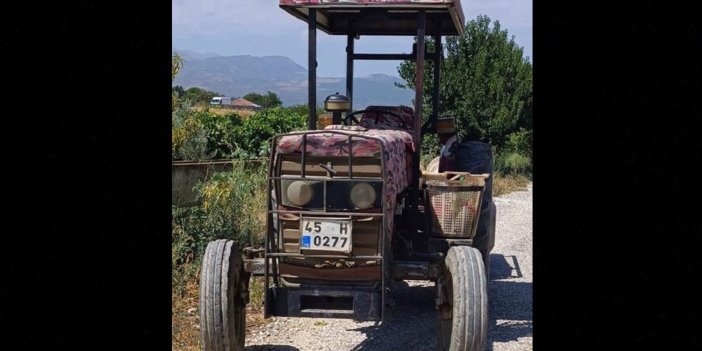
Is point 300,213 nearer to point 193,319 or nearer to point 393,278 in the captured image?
point 393,278

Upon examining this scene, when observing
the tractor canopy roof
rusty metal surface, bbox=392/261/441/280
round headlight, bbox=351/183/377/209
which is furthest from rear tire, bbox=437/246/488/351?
the tractor canopy roof

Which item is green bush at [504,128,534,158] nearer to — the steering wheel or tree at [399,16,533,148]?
tree at [399,16,533,148]

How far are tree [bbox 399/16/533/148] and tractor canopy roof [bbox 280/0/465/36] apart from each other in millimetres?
10970

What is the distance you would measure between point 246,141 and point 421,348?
9.53 meters

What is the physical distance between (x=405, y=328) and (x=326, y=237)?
1756 millimetres

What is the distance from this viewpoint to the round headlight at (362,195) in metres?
5.07

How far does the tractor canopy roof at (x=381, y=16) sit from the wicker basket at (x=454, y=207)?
1.28m

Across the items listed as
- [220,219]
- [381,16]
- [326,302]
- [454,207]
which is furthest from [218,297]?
[381,16]

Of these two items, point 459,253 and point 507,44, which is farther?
point 507,44

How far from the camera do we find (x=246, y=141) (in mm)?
14945

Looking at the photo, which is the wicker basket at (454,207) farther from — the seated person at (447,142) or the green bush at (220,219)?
the green bush at (220,219)

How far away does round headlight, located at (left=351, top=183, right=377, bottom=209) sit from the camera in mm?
5070
